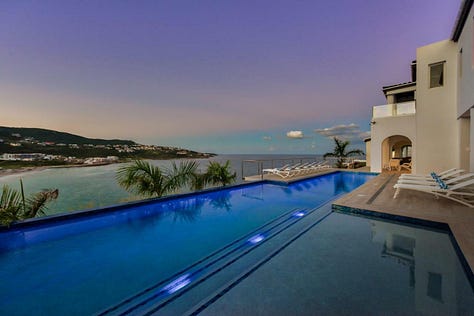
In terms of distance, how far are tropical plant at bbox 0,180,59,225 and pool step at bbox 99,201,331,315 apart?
3.64 metres

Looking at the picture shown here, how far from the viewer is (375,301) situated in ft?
6.51

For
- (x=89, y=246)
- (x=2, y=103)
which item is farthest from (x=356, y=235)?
(x=2, y=103)

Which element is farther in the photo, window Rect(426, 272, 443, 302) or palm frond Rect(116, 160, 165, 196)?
palm frond Rect(116, 160, 165, 196)

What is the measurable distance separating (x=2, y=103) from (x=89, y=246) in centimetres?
1224

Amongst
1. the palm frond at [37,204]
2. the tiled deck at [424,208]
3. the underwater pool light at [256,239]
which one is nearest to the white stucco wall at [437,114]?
the tiled deck at [424,208]

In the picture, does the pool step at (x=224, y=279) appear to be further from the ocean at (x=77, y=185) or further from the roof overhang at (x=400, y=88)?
the roof overhang at (x=400, y=88)

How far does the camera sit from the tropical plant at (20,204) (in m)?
4.04

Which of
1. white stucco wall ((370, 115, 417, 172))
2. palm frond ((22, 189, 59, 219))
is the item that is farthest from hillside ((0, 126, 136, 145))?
white stucco wall ((370, 115, 417, 172))

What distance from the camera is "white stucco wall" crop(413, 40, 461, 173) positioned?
7285mm

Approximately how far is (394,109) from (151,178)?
1263 centimetres

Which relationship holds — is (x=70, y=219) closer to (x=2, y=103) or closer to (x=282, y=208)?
(x=282, y=208)

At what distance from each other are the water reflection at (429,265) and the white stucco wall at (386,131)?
30.9 feet

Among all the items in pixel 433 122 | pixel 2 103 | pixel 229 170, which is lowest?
pixel 229 170

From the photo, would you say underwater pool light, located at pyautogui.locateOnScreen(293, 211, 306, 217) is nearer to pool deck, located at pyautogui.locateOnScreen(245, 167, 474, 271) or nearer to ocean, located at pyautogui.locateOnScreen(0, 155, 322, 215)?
pool deck, located at pyautogui.locateOnScreen(245, 167, 474, 271)
